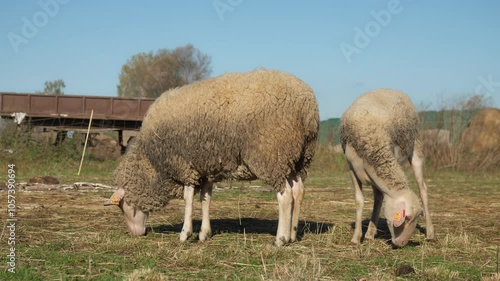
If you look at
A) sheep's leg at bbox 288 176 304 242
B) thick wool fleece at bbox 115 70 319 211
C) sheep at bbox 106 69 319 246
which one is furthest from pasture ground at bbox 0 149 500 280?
thick wool fleece at bbox 115 70 319 211

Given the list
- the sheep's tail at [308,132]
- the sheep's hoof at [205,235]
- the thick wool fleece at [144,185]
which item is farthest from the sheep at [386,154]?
the thick wool fleece at [144,185]

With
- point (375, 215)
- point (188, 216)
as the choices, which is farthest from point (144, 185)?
point (375, 215)

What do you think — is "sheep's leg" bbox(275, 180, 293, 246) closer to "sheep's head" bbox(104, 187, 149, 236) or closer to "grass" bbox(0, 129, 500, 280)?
"grass" bbox(0, 129, 500, 280)

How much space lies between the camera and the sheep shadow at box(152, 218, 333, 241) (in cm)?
908

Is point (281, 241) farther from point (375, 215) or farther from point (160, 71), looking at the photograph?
point (160, 71)

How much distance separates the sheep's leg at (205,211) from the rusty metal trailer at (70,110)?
776 inches

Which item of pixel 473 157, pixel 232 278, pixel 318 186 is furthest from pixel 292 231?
pixel 473 157

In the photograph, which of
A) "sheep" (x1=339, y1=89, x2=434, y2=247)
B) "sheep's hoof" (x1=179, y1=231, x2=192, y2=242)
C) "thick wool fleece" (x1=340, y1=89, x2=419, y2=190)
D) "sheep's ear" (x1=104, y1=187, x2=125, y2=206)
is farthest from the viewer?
"sheep's ear" (x1=104, y1=187, x2=125, y2=206)

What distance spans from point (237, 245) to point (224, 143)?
1.30 m

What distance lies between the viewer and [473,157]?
2553 cm

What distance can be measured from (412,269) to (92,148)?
21778mm

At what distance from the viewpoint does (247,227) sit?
31.3ft

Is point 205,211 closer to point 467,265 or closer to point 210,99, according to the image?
point 210,99

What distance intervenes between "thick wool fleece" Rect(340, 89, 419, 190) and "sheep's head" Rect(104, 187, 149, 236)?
300 centimetres
